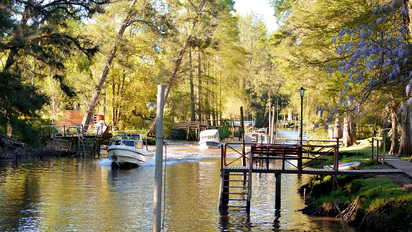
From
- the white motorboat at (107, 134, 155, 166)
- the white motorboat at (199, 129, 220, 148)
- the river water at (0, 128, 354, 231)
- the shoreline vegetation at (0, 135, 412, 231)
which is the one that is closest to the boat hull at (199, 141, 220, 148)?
the white motorboat at (199, 129, 220, 148)

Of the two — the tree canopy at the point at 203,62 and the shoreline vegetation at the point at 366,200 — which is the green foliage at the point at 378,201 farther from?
the tree canopy at the point at 203,62

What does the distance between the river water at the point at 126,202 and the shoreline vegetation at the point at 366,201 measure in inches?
23.4

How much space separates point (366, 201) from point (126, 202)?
9.55m

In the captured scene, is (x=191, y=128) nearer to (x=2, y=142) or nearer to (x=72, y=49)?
(x=2, y=142)

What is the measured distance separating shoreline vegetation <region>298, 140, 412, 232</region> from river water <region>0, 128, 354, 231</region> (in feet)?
1.95

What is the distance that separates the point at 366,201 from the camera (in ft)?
48.4

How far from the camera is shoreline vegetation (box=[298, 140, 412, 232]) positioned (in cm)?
1300

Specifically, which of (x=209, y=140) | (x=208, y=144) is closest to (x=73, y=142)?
(x=208, y=144)

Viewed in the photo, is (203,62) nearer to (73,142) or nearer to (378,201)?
(73,142)

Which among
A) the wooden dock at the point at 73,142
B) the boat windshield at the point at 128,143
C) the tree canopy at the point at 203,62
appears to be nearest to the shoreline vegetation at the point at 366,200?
the tree canopy at the point at 203,62

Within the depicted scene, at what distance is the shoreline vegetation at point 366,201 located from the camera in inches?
512

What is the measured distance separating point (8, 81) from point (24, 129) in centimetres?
186

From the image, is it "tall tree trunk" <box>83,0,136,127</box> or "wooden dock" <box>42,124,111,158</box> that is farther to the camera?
"tall tree trunk" <box>83,0,136,127</box>

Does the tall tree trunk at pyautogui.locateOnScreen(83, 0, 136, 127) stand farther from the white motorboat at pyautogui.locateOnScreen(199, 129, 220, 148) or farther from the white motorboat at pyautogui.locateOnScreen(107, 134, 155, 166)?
the white motorboat at pyautogui.locateOnScreen(107, 134, 155, 166)
